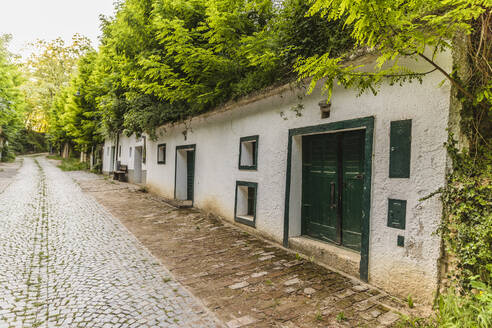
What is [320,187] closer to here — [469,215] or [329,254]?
[329,254]

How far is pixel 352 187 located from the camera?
16.3 ft

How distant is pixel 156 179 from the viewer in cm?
1309

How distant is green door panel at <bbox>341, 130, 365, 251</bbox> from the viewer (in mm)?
4828

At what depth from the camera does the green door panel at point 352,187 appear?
4.83 meters

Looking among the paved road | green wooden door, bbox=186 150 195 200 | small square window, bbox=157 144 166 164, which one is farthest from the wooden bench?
the paved road

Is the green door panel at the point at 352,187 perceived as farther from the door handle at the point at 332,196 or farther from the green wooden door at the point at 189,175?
the green wooden door at the point at 189,175

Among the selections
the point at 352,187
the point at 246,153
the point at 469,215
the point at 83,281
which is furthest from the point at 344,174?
the point at 83,281

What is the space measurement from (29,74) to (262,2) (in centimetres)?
3684

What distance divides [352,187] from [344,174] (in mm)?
280

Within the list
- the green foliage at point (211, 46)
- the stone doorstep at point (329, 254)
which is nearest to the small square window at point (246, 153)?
the green foliage at point (211, 46)

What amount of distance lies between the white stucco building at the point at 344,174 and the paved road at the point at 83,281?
2452 mm

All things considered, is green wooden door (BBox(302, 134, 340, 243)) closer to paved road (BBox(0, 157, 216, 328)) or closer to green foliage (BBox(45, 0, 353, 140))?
green foliage (BBox(45, 0, 353, 140))

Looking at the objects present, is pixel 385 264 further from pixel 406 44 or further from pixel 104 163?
pixel 104 163

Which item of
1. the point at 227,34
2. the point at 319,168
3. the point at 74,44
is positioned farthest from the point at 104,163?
the point at 319,168
